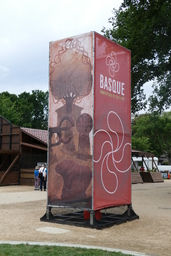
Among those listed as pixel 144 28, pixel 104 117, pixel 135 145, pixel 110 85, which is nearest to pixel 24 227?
pixel 104 117

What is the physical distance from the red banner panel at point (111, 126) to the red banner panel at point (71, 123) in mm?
254

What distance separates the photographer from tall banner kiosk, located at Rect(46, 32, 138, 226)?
10266 mm

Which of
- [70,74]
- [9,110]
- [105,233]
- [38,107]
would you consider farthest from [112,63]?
[38,107]

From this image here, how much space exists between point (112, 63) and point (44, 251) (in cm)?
649

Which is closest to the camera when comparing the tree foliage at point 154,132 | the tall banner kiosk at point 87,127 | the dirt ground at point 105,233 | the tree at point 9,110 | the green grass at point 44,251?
the green grass at point 44,251

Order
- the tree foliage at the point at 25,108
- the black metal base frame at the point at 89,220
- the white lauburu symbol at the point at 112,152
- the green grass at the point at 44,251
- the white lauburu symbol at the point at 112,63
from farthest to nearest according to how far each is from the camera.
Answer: the tree foliage at the point at 25,108
the white lauburu symbol at the point at 112,63
the white lauburu symbol at the point at 112,152
the black metal base frame at the point at 89,220
the green grass at the point at 44,251

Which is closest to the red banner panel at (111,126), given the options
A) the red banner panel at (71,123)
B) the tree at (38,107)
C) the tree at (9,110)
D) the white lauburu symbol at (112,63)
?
the white lauburu symbol at (112,63)

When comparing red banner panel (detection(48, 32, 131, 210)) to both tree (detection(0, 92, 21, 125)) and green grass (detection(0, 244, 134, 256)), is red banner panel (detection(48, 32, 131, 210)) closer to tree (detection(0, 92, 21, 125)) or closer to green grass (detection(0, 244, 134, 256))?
green grass (detection(0, 244, 134, 256))

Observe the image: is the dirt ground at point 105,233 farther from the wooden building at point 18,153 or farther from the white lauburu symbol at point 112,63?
the wooden building at point 18,153

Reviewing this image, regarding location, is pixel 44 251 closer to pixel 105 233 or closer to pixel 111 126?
pixel 105 233

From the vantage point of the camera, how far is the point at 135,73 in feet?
71.9

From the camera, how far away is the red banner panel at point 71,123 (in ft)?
33.8

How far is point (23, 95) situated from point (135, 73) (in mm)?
47934

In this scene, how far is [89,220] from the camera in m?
10.2
